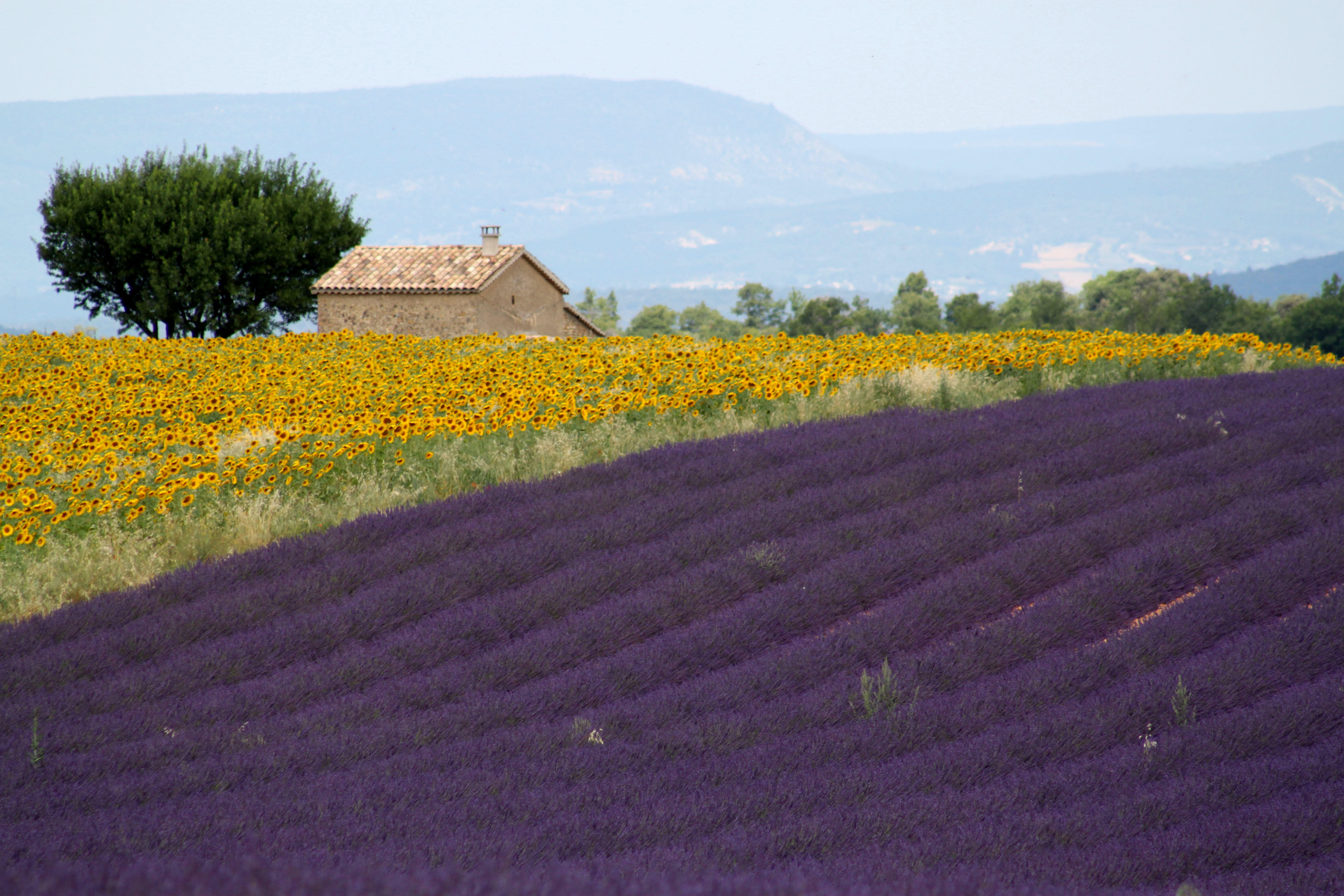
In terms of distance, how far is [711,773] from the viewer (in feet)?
11.4

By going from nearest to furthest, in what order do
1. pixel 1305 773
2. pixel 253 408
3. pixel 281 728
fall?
1. pixel 1305 773
2. pixel 281 728
3. pixel 253 408

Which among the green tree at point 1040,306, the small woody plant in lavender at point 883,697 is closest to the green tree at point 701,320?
the green tree at point 1040,306

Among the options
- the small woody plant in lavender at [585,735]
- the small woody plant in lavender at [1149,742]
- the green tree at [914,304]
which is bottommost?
the small woody plant in lavender at [585,735]

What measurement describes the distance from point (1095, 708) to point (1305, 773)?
0.74m

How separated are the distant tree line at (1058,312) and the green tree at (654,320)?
0.19 meters

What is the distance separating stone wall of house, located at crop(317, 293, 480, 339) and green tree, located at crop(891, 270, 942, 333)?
8379cm

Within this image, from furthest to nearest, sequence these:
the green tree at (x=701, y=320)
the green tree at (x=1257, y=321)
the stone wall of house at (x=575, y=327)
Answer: the green tree at (x=701, y=320), the green tree at (x=1257, y=321), the stone wall of house at (x=575, y=327)

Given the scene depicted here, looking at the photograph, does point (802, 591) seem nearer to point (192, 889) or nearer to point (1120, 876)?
point (1120, 876)

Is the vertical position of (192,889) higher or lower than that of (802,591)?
higher

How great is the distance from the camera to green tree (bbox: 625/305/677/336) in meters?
123

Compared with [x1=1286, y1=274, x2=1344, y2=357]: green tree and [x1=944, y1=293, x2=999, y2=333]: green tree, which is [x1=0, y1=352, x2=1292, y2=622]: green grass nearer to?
[x1=1286, y1=274, x2=1344, y2=357]: green tree

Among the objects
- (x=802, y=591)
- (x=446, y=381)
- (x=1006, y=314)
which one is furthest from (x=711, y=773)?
(x=1006, y=314)

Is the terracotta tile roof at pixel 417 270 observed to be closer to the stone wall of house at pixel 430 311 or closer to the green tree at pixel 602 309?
the stone wall of house at pixel 430 311

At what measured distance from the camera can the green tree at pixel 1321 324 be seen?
72.3m
